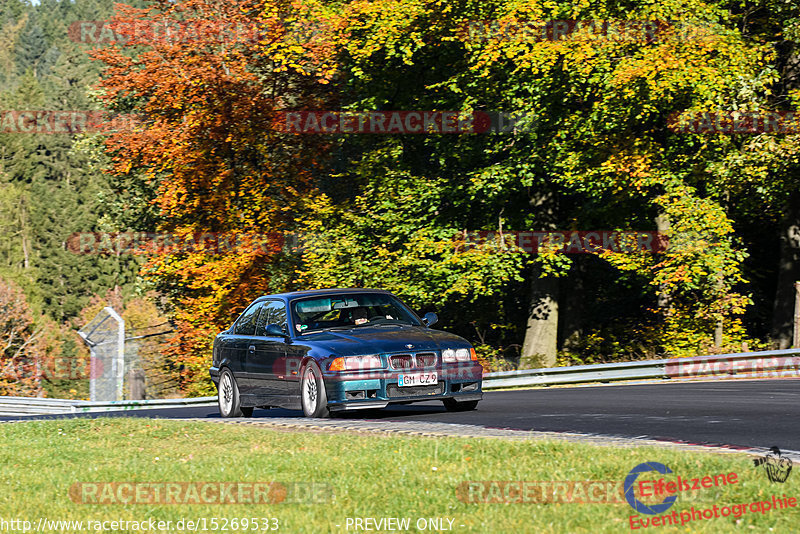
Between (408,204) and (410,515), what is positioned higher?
(408,204)

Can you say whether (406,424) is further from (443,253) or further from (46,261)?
(46,261)

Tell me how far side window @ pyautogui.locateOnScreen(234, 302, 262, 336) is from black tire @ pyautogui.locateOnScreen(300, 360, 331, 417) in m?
2.01

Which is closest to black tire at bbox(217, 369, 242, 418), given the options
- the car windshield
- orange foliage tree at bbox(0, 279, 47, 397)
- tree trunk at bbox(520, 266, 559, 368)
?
the car windshield

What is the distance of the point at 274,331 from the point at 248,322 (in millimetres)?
1445

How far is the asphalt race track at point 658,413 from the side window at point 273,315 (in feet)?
5.08

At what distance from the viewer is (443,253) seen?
27.3 metres

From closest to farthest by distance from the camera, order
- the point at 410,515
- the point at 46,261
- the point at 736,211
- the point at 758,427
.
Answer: the point at 410,515, the point at 758,427, the point at 736,211, the point at 46,261

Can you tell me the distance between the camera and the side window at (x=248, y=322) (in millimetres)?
15148

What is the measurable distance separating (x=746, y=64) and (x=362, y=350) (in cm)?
1494

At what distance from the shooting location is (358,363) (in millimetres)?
12602


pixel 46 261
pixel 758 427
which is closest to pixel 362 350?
pixel 758 427
